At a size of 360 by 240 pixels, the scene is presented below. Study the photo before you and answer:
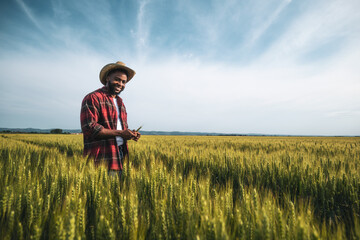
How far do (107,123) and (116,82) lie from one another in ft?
2.03

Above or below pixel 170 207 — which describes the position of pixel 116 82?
above

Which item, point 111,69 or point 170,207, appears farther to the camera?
point 111,69

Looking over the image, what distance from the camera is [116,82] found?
262 centimetres

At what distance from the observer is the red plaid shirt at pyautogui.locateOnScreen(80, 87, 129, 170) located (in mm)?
2301

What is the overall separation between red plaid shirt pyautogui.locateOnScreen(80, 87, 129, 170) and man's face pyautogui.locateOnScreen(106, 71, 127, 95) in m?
0.10

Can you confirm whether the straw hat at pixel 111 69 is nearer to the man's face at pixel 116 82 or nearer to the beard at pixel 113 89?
the man's face at pixel 116 82

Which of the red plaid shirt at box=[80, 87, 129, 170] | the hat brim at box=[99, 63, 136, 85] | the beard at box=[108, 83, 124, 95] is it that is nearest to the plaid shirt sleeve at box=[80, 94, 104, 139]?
the red plaid shirt at box=[80, 87, 129, 170]

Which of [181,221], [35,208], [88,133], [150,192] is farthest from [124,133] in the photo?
[181,221]

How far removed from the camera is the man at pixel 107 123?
230 centimetres

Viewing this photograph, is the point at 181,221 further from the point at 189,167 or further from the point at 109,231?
the point at 189,167

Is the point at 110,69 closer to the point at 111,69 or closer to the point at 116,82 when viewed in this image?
the point at 111,69

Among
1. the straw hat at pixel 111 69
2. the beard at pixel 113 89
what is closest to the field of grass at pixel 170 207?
the beard at pixel 113 89

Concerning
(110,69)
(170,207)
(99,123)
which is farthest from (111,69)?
(170,207)

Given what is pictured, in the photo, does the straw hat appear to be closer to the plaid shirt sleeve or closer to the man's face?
the man's face
